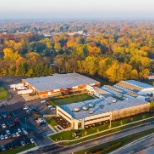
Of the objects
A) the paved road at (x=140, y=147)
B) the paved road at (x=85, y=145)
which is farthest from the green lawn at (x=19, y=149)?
the paved road at (x=140, y=147)

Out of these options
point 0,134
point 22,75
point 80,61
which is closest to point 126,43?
point 80,61

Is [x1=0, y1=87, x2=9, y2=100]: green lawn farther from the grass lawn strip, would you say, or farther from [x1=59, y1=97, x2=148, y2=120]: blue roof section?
the grass lawn strip

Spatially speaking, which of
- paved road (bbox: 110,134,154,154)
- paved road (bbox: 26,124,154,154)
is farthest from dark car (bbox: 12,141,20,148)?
paved road (bbox: 110,134,154,154)

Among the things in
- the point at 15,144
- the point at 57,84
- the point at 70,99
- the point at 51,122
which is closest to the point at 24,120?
the point at 51,122

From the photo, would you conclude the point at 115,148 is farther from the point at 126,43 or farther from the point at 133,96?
the point at 126,43

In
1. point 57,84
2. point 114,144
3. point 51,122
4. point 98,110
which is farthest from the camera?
point 57,84

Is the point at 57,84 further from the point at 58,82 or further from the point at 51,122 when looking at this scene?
the point at 51,122
